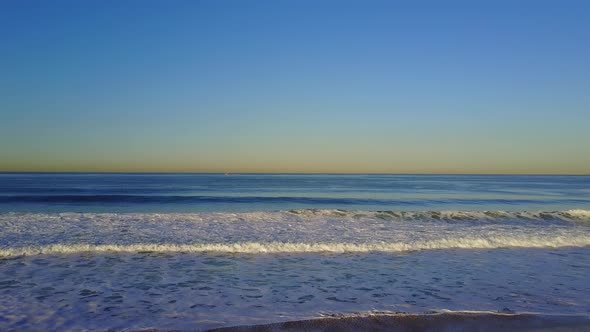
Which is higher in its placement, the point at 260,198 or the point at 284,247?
the point at 284,247

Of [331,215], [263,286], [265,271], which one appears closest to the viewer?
[263,286]

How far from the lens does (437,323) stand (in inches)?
246

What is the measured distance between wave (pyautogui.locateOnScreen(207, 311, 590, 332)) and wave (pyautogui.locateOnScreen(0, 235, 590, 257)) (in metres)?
5.76

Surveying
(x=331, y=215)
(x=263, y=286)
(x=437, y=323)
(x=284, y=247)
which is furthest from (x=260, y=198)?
(x=437, y=323)

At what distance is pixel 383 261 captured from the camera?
10852 mm

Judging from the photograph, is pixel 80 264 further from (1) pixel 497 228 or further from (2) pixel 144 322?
→ (1) pixel 497 228

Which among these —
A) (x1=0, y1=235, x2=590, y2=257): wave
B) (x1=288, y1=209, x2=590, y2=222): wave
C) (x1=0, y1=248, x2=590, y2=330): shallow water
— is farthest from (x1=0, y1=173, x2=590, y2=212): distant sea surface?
(x1=0, y1=248, x2=590, y2=330): shallow water

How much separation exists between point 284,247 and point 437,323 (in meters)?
6.71

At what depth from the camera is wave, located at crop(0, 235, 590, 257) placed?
11.8 m

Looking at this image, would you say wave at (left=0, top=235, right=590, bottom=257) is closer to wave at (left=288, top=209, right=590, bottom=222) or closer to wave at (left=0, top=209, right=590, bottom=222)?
wave at (left=0, top=209, right=590, bottom=222)

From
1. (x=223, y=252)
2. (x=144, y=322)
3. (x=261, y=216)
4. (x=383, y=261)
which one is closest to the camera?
(x=144, y=322)

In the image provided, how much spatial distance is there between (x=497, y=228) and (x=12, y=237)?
58.8ft

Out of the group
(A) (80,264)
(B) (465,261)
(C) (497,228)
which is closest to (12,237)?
(A) (80,264)

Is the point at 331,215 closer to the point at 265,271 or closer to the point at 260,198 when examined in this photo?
the point at 265,271
